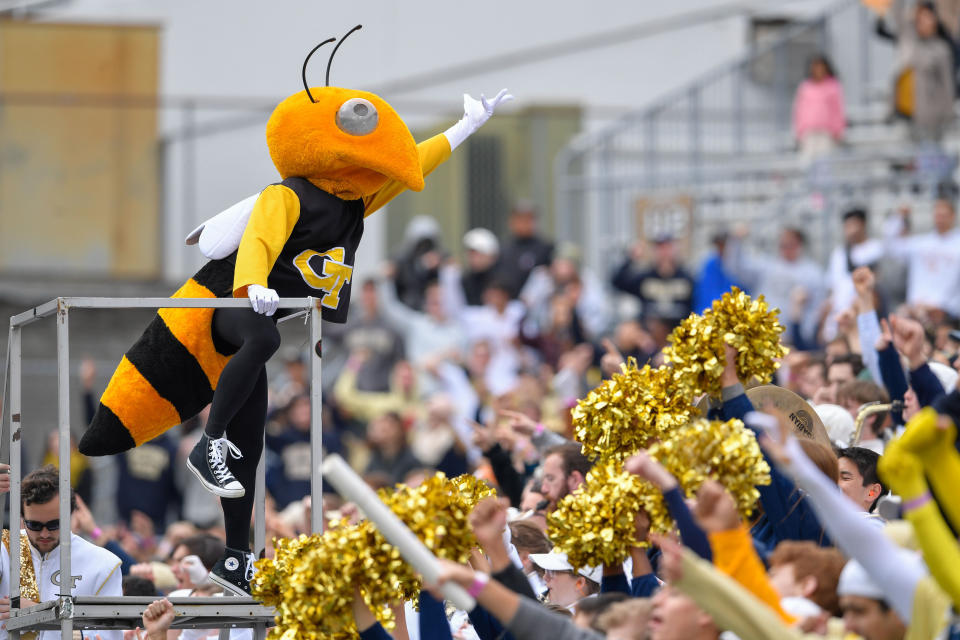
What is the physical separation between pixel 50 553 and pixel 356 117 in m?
1.94

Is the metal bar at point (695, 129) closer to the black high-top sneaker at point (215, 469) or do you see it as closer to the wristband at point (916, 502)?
the black high-top sneaker at point (215, 469)

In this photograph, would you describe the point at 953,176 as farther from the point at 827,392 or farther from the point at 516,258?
the point at 827,392

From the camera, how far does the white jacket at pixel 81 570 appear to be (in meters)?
5.79

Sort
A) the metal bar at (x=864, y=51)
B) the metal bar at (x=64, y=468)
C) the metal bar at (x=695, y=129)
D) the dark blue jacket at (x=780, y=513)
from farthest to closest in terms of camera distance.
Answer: the metal bar at (x=864, y=51) → the metal bar at (x=695, y=129) → the metal bar at (x=64, y=468) → the dark blue jacket at (x=780, y=513)

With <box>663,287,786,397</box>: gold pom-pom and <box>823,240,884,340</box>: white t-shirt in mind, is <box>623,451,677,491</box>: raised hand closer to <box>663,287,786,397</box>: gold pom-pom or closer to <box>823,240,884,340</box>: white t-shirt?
<box>663,287,786,397</box>: gold pom-pom

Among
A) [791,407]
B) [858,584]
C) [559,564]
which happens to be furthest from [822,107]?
[858,584]

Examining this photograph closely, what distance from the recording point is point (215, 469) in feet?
17.5

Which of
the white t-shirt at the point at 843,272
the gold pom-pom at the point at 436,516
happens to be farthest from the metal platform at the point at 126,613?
the white t-shirt at the point at 843,272

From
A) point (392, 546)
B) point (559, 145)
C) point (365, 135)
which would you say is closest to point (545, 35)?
point (559, 145)

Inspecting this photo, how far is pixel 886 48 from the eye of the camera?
15703 millimetres

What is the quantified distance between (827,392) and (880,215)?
6.97m

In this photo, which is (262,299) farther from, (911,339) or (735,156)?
(735,156)

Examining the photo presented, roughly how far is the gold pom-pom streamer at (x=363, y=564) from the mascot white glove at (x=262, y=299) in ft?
2.93

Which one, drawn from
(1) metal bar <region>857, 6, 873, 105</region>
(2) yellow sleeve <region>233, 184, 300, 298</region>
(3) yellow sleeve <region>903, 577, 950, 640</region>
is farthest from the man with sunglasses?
(1) metal bar <region>857, 6, 873, 105</region>
